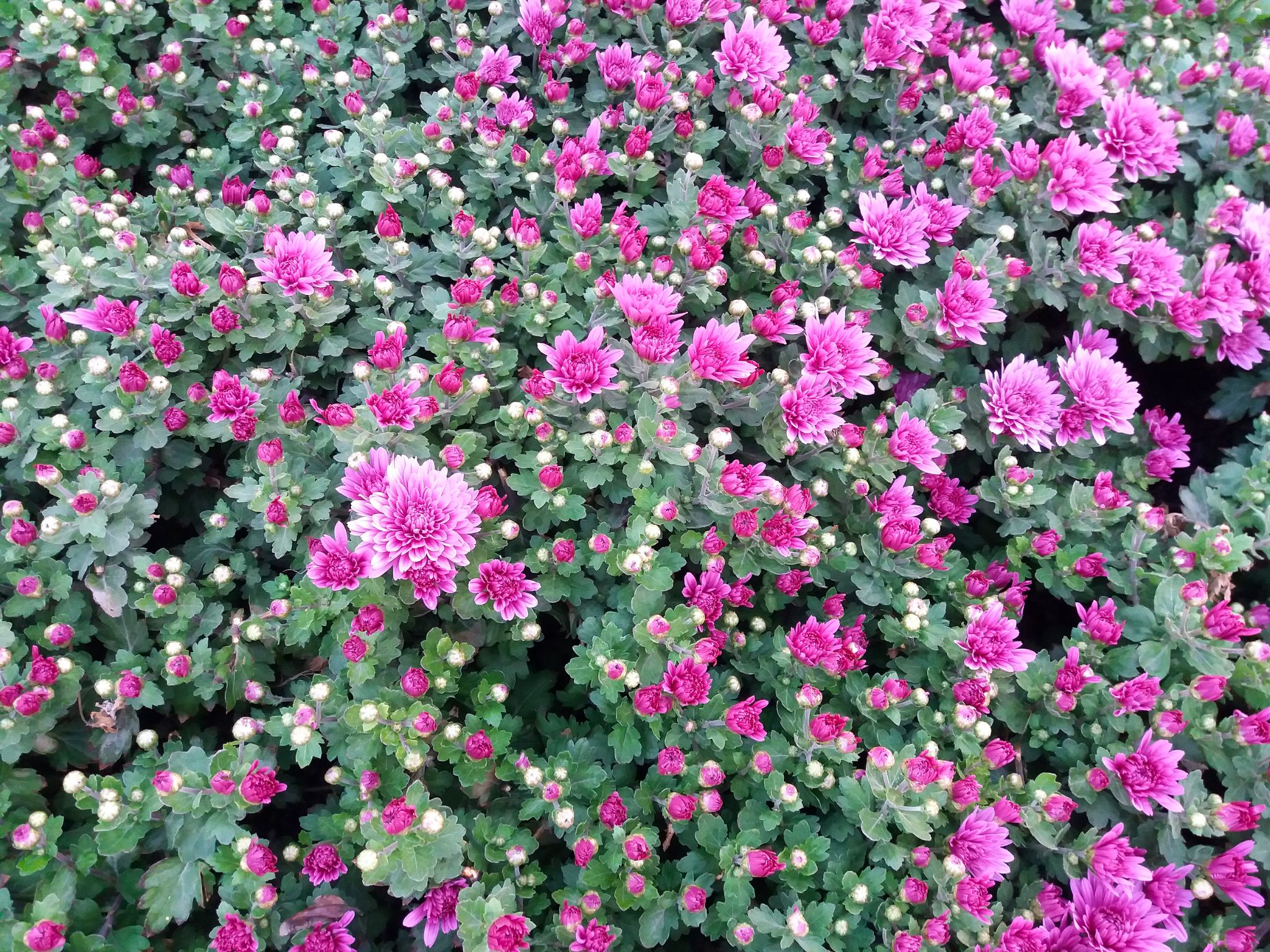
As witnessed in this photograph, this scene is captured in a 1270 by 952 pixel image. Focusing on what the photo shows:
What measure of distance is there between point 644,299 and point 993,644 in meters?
1.67

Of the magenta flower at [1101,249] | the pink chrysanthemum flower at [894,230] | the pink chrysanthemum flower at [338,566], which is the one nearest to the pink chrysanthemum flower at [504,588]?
the pink chrysanthemum flower at [338,566]

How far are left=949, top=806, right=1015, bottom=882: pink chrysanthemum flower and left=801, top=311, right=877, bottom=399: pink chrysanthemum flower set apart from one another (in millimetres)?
1447

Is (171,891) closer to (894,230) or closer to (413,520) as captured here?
(413,520)

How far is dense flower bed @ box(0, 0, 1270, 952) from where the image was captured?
2428 mm

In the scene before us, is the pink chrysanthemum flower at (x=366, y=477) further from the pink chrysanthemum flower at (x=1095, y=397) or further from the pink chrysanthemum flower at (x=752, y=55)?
the pink chrysanthemum flower at (x=1095, y=397)

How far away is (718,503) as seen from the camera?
2.73 m

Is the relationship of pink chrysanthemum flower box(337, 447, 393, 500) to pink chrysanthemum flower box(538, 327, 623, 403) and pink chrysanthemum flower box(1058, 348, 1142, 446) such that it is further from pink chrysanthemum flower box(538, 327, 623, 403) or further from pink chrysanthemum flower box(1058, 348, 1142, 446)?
pink chrysanthemum flower box(1058, 348, 1142, 446)

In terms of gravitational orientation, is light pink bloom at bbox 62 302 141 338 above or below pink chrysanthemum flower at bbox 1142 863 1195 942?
above

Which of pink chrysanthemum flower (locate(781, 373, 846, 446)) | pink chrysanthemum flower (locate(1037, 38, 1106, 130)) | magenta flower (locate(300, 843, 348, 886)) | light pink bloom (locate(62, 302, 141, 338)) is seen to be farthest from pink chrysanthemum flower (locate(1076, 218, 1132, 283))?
light pink bloom (locate(62, 302, 141, 338))

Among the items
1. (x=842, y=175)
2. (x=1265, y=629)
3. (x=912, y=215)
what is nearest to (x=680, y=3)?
(x=842, y=175)

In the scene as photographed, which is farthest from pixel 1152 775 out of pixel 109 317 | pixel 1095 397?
pixel 109 317

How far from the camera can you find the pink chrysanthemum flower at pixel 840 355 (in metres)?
2.83

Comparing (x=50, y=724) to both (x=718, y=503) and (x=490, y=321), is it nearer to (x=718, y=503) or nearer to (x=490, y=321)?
(x=490, y=321)

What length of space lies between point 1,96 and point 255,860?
11.1ft
